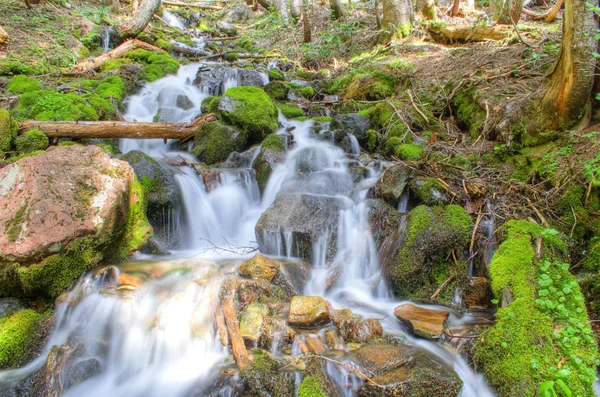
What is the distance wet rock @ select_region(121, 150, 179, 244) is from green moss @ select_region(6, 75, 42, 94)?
11.0 feet

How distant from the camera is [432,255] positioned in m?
4.00

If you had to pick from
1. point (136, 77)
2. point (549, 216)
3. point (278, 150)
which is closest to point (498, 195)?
point (549, 216)

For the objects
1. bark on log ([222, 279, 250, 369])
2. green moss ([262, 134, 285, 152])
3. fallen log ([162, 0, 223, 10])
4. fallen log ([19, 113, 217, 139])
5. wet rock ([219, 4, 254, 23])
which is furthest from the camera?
fallen log ([162, 0, 223, 10])

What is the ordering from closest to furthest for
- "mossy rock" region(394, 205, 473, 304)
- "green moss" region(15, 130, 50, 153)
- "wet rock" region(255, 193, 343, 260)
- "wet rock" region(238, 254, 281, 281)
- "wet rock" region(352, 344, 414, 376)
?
"wet rock" region(352, 344, 414, 376) < "mossy rock" region(394, 205, 473, 304) < "wet rock" region(238, 254, 281, 281) < "wet rock" region(255, 193, 343, 260) < "green moss" region(15, 130, 50, 153)

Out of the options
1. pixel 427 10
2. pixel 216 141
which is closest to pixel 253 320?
pixel 216 141

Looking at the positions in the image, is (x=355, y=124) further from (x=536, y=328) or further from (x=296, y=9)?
(x=296, y=9)

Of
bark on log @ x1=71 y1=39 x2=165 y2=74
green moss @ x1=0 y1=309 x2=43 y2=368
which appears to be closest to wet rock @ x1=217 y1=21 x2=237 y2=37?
bark on log @ x1=71 y1=39 x2=165 y2=74

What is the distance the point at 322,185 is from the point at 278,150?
4.93ft

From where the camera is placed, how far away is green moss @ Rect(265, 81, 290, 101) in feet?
31.6

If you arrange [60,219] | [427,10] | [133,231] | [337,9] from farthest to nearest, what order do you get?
1. [337,9]
2. [427,10]
3. [133,231]
4. [60,219]

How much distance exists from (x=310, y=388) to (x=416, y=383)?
2.87ft

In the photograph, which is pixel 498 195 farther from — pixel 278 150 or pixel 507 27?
pixel 507 27

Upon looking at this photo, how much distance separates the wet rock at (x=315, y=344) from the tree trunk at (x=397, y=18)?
9.96 metres

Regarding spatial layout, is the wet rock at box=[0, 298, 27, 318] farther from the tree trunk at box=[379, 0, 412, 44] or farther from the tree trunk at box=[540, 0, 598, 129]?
the tree trunk at box=[379, 0, 412, 44]
